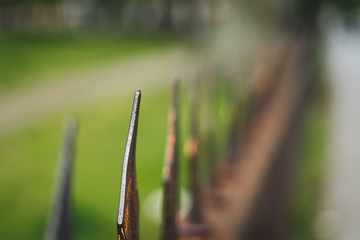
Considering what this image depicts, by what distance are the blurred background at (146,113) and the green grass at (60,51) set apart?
0.04 m

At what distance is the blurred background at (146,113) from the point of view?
380cm

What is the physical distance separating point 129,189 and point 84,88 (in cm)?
831

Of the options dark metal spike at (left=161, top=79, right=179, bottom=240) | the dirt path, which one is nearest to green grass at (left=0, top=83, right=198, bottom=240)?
the dirt path

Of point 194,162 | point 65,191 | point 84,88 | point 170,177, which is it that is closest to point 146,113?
point 84,88

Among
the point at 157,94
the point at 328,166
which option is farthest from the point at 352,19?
the point at 328,166

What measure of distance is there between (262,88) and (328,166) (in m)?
2.66

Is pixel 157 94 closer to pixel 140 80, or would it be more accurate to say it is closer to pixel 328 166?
pixel 140 80

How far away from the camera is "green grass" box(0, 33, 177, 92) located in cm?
1020

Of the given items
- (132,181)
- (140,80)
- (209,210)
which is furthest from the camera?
(140,80)

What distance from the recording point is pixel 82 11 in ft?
85.1

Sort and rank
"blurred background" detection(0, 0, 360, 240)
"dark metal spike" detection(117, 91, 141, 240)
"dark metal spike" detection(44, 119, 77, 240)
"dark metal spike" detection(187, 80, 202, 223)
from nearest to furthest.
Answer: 1. "dark metal spike" detection(117, 91, 141, 240)
2. "dark metal spike" detection(44, 119, 77, 240)
3. "dark metal spike" detection(187, 80, 202, 223)
4. "blurred background" detection(0, 0, 360, 240)

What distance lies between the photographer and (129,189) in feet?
2.07

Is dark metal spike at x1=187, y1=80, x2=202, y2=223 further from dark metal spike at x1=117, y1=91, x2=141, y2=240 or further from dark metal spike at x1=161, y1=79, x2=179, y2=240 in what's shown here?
dark metal spike at x1=117, y1=91, x2=141, y2=240

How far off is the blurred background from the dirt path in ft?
0.08
